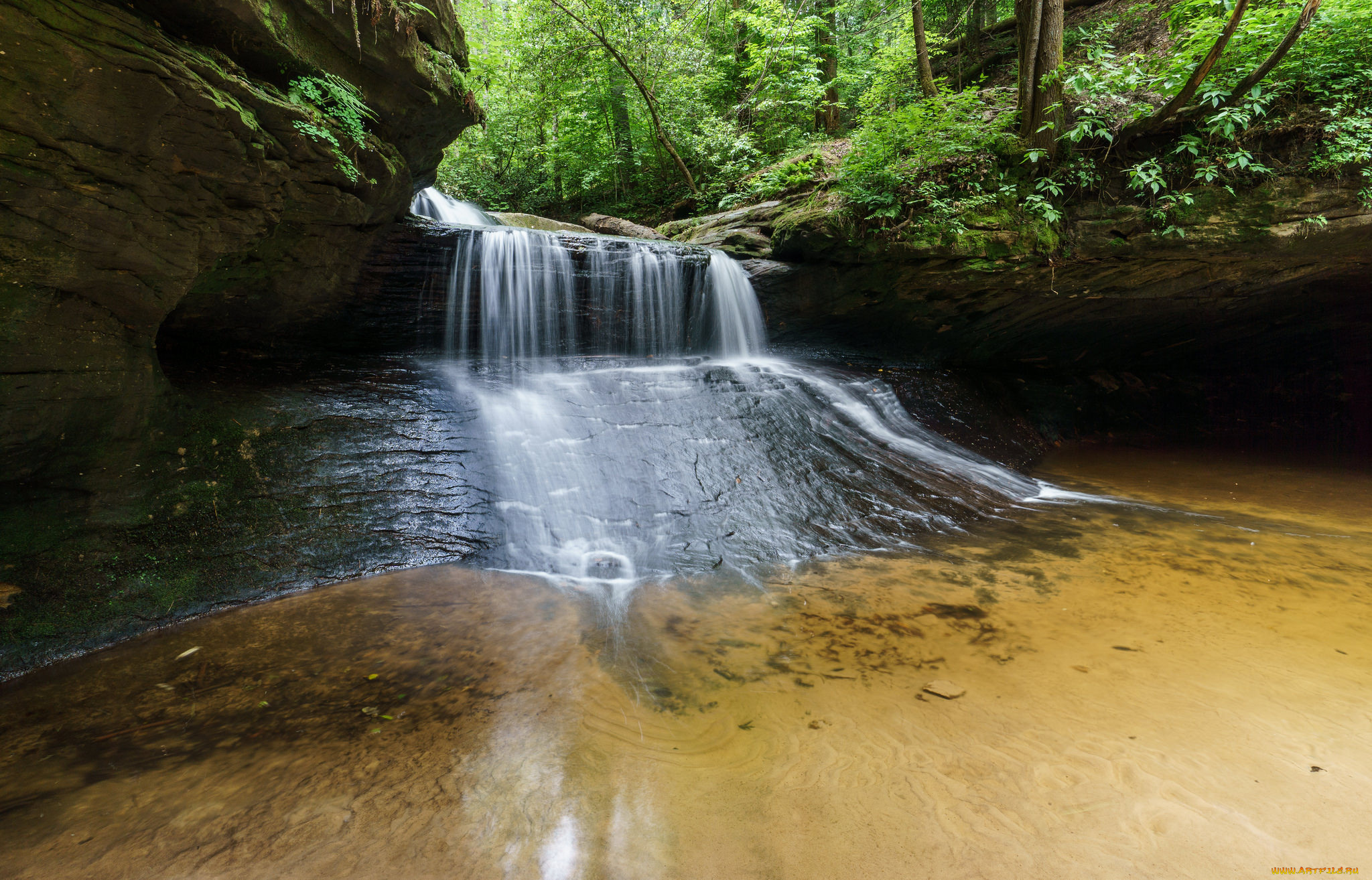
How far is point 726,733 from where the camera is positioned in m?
2.44

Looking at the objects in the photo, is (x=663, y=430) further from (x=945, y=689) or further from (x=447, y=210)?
(x=447, y=210)

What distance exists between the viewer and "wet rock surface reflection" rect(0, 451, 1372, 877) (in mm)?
1793

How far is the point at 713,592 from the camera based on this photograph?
4.00m

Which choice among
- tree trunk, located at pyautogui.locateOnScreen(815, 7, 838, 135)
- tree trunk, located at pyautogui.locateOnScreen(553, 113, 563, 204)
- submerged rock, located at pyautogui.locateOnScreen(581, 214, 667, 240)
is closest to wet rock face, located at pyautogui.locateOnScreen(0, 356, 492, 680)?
submerged rock, located at pyautogui.locateOnScreen(581, 214, 667, 240)

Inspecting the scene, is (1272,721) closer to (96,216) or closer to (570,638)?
(570,638)

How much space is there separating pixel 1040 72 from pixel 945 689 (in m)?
7.72

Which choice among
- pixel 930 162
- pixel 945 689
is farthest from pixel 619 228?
pixel 945 689

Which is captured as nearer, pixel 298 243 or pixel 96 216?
pixel 96 216

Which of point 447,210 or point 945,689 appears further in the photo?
point 447,210

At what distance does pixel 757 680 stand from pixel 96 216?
454 centimetres

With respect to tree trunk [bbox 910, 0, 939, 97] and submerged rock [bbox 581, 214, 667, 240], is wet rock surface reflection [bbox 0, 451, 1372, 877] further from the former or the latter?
tree trunk [bbox 910, 0, 939, 97]

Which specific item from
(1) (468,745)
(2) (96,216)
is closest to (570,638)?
(1) (468,745)

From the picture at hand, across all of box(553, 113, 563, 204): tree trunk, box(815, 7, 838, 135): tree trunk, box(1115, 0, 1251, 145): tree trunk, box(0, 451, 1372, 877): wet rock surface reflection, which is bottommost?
box(0, 451, 1372, 877): wet rock surface reflection

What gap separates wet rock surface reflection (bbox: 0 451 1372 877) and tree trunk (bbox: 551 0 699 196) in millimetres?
12295
